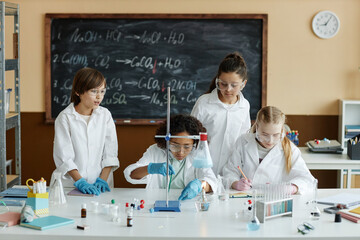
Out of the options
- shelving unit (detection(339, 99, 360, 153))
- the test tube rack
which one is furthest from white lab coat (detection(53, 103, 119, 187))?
shelving unit (detection(339, 99, 360, 153))

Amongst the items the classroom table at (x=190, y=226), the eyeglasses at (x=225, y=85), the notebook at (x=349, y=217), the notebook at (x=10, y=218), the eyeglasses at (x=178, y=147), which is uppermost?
the eyeglasses at (x=225, y=85)

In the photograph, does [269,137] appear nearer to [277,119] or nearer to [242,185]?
[277,119]

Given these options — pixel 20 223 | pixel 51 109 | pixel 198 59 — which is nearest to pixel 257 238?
pixel 20 223

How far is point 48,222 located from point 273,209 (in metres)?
0.92

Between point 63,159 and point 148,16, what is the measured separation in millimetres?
1976

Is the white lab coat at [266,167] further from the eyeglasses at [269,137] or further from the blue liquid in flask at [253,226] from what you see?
the blue liquid in flask at [253,226]

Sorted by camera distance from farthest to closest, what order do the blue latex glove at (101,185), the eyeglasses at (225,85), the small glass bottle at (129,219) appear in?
the eyeglasses at (225,85), the blue latex glove at (101,185), the small glass bottle at (129,219)

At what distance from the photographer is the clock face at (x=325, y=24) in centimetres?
441

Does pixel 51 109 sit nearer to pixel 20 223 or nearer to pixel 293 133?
pixel 293 133

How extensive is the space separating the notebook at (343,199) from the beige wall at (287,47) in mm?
2045

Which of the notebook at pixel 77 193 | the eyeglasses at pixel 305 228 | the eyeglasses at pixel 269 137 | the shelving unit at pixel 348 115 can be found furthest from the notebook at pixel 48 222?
the shelving unit at pixel 348 115

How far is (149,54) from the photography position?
446 centimetres

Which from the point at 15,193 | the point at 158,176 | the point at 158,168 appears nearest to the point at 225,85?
the point at 158,176

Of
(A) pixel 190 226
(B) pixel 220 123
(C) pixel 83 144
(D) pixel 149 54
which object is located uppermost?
(D) pixel 149 54
